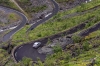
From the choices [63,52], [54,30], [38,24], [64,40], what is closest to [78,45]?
[63,52]

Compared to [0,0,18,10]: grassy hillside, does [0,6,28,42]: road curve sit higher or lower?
lower

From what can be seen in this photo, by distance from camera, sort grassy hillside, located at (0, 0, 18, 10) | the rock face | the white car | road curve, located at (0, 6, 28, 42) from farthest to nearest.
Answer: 1. grassy hillside, located at (0, 0, 18, 10)
2. road curve, located at (0, 6, 28, 42)
3. the white car
4. the rock face

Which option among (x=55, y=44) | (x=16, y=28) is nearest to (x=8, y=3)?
(x=16, y=28)

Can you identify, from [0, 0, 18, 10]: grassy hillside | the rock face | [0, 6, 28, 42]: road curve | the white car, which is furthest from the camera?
[0, 0, 18, 10]: grassy hillside

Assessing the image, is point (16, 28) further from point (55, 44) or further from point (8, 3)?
point (55, 44)

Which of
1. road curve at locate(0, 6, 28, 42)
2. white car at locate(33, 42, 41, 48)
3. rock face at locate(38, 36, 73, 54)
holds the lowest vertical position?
road curve at locate(0, 6, 28, 42)

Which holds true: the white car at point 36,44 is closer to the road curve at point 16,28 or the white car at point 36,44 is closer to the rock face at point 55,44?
the rock face at point 55,44

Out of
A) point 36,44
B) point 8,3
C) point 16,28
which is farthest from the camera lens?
point 8,3

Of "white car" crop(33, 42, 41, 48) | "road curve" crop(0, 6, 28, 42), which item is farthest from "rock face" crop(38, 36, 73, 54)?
"road curve" crop(0, 6, 28, 42)

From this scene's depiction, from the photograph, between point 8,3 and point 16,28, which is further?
point 8,3

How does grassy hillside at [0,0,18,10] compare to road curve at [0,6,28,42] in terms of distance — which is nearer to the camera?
road curve at [0,6,28,42]

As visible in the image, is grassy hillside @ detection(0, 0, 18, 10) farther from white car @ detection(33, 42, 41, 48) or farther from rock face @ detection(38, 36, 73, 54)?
rock face @ detection(38, 36, 73, 54)
